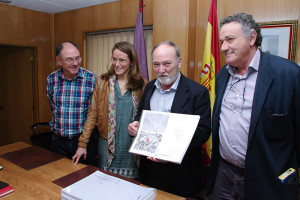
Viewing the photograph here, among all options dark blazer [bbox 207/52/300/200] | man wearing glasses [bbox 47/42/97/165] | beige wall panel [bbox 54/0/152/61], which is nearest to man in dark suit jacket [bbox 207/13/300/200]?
dark blazer [bbox 207/52/300/200]

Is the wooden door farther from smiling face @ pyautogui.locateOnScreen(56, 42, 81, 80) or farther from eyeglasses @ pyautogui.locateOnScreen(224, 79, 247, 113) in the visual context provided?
eyeglasses @ pyautogui.locateOnScreen(224, 79, 247, 113)

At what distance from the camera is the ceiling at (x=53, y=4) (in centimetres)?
361

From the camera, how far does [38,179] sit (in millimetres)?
1311

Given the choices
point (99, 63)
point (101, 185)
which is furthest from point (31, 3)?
point (101, 185)

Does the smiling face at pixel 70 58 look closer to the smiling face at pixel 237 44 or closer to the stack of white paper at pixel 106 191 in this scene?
the stack of white paper at pixel 106 191

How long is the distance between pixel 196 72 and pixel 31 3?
9.63 ft

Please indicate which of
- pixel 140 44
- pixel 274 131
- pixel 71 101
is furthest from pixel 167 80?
pixel 140 44

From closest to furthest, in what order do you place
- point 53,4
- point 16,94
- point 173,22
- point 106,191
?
point 106,191 → point 173,22 → point 53,4 → point 16,94

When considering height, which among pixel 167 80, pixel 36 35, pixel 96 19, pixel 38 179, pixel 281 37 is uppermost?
pixel 96 19

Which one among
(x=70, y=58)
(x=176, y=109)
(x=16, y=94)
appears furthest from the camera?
(x=16, y=94)

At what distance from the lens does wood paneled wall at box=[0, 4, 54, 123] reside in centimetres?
381

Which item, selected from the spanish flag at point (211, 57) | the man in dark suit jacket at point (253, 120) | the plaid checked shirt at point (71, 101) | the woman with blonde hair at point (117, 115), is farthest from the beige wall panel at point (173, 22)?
the man in dark suit jacket at point (253, 120)

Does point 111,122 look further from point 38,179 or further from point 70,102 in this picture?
point 38,179

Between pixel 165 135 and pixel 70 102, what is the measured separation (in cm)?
114
